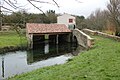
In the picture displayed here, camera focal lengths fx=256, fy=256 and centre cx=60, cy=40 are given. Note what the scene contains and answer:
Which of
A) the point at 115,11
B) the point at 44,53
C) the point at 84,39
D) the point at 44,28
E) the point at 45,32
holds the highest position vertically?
the point at 115,11

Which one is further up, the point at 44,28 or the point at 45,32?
the point at 44,28

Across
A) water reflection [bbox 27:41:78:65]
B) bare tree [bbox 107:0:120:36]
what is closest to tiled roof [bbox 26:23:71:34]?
water reflection [bbox 27:41:78:65]

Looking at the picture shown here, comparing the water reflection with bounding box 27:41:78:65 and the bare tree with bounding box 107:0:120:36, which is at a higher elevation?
the bare tree with bounding box 107:0:120:36

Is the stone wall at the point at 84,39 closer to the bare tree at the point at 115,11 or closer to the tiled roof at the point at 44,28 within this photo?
the tiled roof at the point at 44,28

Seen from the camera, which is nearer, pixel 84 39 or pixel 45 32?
pixel 84 39

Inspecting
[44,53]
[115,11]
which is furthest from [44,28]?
[115,11]

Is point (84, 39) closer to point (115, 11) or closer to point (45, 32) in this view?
point (115, 11)

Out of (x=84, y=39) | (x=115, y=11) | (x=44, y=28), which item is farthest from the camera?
(x=44, y=28)

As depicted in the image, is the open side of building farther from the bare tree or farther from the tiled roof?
the bare tree

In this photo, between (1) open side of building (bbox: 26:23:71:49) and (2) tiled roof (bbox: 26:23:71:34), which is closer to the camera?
(1) open side of building (bbox: 26:23:71:49)

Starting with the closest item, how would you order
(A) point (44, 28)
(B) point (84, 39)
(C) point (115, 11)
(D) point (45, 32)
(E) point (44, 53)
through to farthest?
1. (C) point (115, 11)
2. (E) point (44, 53)
3. (B) point (84, 39)
4. (D) point (45, 32)
5. (A) point (44, 28)

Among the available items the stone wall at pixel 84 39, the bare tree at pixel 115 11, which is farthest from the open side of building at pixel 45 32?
the bare tree at pixel 115 11

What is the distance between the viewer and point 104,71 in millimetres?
9828

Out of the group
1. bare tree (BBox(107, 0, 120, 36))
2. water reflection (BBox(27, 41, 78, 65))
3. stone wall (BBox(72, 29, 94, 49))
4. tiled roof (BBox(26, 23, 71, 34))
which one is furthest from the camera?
tiled roof (BBox(26, 23, 71, 34))
